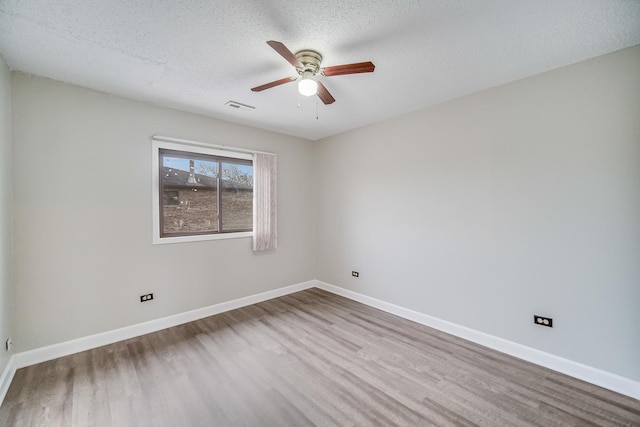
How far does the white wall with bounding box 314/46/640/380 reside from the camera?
2.03 meters

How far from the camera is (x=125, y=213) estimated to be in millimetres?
2842

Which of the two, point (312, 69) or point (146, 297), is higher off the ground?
point (312, 69)

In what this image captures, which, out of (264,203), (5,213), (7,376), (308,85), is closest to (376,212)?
(264,203)

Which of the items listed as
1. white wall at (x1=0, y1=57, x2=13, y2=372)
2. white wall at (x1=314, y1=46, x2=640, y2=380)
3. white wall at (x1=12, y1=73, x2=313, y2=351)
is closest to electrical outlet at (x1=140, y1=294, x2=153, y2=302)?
white wall at (x1=12, y1=73, x2=313, y2=351)

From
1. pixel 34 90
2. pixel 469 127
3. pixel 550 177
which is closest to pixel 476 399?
pixel 550 177

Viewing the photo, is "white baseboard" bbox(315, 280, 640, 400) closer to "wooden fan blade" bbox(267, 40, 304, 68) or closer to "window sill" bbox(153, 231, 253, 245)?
"window sill" bbox(153, 231, 253, 245)

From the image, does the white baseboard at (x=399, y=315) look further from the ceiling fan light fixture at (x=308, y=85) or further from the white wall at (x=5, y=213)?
the ceiling fan light fixture at (x=308, y=85)

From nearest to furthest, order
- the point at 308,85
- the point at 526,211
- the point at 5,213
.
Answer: the point at 308,85
the point at 5,213
the point at 526,211

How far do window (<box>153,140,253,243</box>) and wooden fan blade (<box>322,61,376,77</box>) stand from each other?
2200mm

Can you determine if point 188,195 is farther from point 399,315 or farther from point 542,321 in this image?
point 542,321

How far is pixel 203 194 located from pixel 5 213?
1707mm

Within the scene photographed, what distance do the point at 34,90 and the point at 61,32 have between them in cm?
103

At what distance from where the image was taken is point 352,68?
183 cm

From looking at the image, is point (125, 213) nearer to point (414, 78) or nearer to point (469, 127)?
point (414, 78)
